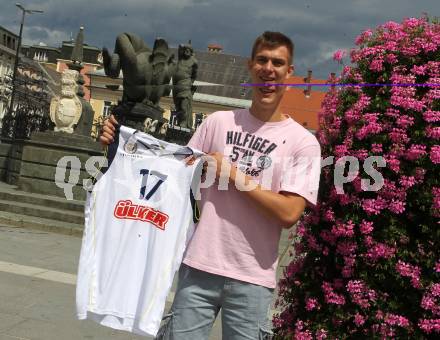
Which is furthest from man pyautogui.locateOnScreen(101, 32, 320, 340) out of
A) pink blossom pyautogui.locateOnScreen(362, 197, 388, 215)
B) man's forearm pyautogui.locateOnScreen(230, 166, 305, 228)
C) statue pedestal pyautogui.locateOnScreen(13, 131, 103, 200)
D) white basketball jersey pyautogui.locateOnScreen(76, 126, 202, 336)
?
statue pedestal pyautogui.locateOnScreen(13, 131, 103, 200)

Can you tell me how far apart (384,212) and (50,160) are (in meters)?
10.9

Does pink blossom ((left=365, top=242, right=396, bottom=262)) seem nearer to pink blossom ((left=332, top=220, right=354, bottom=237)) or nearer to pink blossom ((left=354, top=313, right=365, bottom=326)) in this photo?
pink blossom ((left=332, top=220, right=354, bottom=237))

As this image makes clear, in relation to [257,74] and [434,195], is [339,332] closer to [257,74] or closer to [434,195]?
[434,195]

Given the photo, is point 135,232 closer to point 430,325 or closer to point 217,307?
point 217,307

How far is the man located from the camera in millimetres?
2377

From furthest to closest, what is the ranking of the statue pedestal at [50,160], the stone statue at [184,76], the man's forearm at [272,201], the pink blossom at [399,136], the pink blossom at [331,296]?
the stone statue at [184,76] < the statue pedestal at [50,160] < the pink blossom at [331,296] < the pink blossom at [399,136] < the man's forearm at [272,201]

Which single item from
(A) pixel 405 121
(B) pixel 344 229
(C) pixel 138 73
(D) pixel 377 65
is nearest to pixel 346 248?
(B) pixel 344 229

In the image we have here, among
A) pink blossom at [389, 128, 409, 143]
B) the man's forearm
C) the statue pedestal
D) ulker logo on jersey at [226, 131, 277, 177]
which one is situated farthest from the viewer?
the statue pedestal

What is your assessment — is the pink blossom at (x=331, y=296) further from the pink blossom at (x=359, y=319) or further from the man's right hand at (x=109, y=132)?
the man's right hand at (x=109, y=132)

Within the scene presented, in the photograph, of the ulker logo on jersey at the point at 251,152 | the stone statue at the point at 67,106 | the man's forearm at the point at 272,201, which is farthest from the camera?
the stone statue at the point at 67,106

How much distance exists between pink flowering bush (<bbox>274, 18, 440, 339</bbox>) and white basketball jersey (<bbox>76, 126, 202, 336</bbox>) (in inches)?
32.0

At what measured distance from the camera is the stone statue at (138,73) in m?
12.4

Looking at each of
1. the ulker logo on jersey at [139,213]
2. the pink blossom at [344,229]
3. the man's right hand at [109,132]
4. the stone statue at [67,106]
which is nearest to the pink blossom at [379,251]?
the pink blossom at [344,229]

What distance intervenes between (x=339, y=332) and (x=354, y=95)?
4.28 feet
